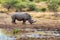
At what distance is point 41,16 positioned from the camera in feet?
101

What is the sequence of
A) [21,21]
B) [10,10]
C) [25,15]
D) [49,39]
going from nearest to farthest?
[49,39] → [25,15] → [21,21] → [10,10]

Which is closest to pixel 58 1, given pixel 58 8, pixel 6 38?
pixel 58 8

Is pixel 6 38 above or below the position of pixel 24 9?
above

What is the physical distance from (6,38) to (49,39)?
2694mm

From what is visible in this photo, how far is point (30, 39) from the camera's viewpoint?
52.0 ft

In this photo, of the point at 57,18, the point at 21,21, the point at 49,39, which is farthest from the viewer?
the point at 57,18

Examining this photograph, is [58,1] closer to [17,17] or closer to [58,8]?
[58,8]

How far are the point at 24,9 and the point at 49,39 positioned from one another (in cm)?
2484

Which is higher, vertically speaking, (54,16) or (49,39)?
(49,39)

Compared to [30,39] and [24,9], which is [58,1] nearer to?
[24,9]

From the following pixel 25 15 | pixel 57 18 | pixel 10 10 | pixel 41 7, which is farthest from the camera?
pixel 41 7

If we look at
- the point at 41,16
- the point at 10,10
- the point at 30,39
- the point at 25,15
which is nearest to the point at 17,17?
the point at 25,15

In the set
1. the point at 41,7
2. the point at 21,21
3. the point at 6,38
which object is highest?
the point at 6,38

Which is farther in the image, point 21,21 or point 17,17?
point 21,21
